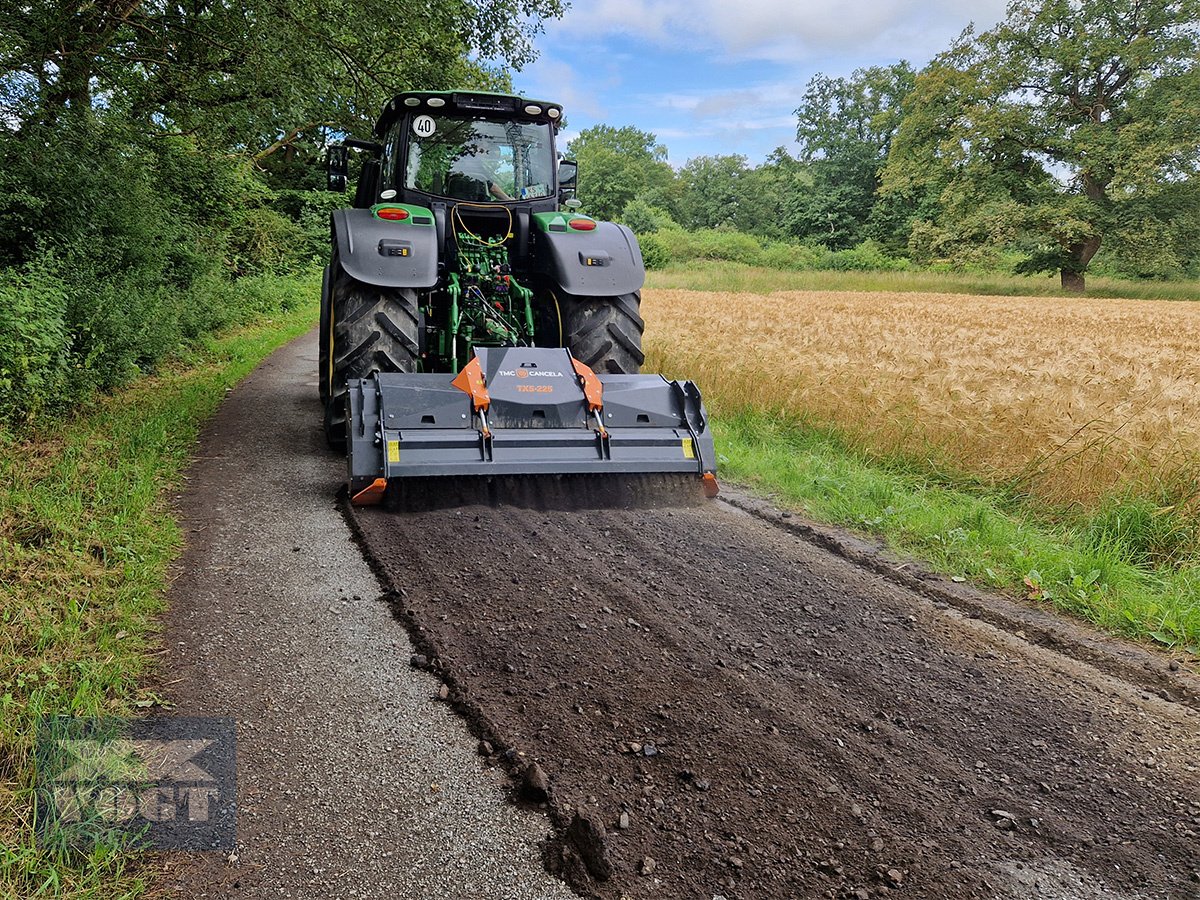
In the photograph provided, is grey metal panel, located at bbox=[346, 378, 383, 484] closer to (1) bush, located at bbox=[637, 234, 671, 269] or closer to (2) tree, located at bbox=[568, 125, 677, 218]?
(1) bush, located at bbox=[637, 234, 671, 269]

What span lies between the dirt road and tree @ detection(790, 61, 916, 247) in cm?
4112

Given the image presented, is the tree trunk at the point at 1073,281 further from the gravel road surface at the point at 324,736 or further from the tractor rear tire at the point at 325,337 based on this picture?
the gravel road surface at the point at 324,736

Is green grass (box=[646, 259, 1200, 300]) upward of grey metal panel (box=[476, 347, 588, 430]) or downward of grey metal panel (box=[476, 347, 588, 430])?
upward

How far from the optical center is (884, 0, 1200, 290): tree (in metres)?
27.1

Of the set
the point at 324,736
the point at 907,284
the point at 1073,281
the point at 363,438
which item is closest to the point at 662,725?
the point at 324,736

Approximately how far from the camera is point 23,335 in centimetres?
527

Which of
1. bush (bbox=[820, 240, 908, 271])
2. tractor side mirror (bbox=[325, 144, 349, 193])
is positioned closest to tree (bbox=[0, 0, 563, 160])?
tractor side mirror (bbox=[325, 144, 349, 193])

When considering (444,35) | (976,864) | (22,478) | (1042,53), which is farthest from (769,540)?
(1042,53)

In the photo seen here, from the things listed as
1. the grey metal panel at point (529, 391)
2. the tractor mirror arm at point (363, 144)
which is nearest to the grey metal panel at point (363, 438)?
the grey metal panel at point (529, 391)

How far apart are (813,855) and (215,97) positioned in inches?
361

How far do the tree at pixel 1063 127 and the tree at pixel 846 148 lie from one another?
27.5ft

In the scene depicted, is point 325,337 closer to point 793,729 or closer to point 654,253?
point 793,729

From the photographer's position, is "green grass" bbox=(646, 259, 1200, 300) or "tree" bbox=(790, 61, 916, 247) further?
"tree" bbox=(790, 61, 916, 247)

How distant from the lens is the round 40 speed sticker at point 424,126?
5426mm
